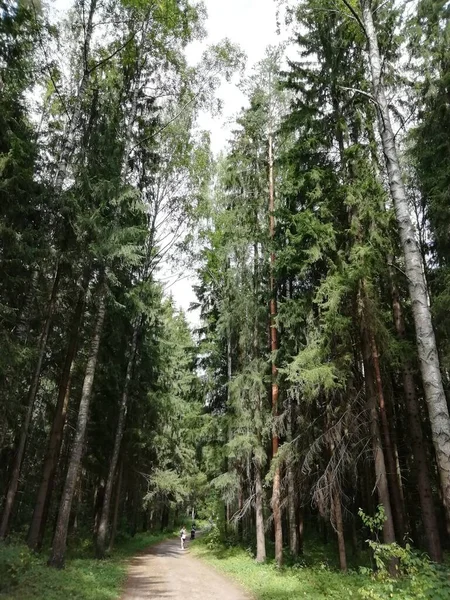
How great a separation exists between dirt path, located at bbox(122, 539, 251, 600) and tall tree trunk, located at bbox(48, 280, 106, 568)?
6.43 feet

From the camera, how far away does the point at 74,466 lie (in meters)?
10.5

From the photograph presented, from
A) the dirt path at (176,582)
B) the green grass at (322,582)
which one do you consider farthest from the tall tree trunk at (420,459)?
the dirt path at (176,582)

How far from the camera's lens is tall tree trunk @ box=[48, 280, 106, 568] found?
982 centimetres

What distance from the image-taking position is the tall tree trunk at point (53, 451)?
11.5 meters

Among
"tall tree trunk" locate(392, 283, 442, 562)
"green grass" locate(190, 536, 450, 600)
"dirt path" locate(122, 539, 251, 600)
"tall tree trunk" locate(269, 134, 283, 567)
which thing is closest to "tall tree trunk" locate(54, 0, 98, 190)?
"tall tree trunk" locate(269, 134, 283, 567)

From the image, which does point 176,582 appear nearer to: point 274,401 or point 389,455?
point 274,401

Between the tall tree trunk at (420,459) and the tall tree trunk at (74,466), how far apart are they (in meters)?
8.53

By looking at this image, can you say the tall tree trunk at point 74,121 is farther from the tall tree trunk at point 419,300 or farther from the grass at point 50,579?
the grass at point 50,579

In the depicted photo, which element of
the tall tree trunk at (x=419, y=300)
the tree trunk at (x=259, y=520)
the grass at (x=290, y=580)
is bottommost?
the grass at (x=290, y=580)

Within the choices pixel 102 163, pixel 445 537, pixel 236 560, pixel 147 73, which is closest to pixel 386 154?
pixel 102 163

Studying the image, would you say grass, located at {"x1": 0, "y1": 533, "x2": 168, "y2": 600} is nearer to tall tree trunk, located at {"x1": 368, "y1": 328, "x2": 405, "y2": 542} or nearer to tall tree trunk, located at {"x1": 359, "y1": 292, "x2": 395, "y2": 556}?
tall tree trunk, located at {"x1": 359, "y1": 292, "x2": 395, "y2": 556}

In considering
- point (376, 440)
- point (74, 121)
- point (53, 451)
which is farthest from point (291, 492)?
point (74, 121)

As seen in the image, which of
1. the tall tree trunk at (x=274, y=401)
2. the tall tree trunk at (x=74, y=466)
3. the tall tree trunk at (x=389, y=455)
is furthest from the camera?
the tall tree trunk at (x=274, y=401)

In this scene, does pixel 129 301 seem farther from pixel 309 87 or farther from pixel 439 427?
pixel 439 427
